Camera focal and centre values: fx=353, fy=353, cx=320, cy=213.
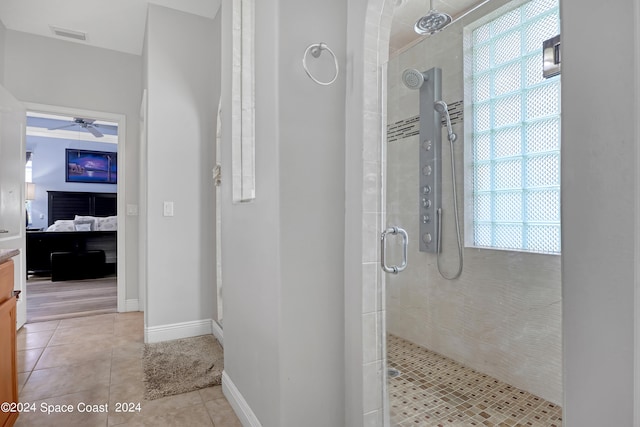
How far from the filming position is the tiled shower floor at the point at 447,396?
1025 mm

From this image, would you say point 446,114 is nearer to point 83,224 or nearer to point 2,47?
point 2,47

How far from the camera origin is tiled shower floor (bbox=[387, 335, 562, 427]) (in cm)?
103

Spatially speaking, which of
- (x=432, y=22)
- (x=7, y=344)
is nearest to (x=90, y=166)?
(x=7, y=344)

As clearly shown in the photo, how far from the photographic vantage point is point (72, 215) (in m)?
7.52

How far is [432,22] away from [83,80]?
3809 millimetres

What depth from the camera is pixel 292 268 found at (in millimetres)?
1338

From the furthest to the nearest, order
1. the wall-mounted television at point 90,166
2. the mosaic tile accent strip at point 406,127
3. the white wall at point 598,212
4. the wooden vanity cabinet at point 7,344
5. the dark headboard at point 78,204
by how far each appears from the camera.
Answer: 1. the wall-mounted television at point 90,166
2. the dark headboard at point 78,204
3. the wooden vanity cabinet at point 7,344
4. the mosaic tile accent strip at point 406,127
5. the white wall at point 598,212

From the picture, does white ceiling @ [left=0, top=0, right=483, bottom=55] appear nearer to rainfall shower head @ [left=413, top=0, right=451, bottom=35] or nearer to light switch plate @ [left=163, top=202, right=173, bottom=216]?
light switch plate @ [left=163, top=202, right=173, bottom=216]

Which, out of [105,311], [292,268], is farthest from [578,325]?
[105,311]

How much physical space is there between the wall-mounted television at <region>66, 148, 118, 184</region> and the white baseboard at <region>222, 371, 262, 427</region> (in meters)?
7.44

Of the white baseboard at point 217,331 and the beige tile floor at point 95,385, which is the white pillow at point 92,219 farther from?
the white baseboard at point 217,331

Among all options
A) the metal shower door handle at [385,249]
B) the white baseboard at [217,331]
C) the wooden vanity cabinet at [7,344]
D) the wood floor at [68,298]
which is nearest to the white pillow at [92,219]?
the wood floor at [68,298]

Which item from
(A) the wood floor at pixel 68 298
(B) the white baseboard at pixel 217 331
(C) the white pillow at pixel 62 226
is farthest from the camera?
(C) the white pillow at pixel 62 226

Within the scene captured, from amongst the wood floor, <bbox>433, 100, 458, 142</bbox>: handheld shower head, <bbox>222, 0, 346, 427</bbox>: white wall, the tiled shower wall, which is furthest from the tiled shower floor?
the wood floor
